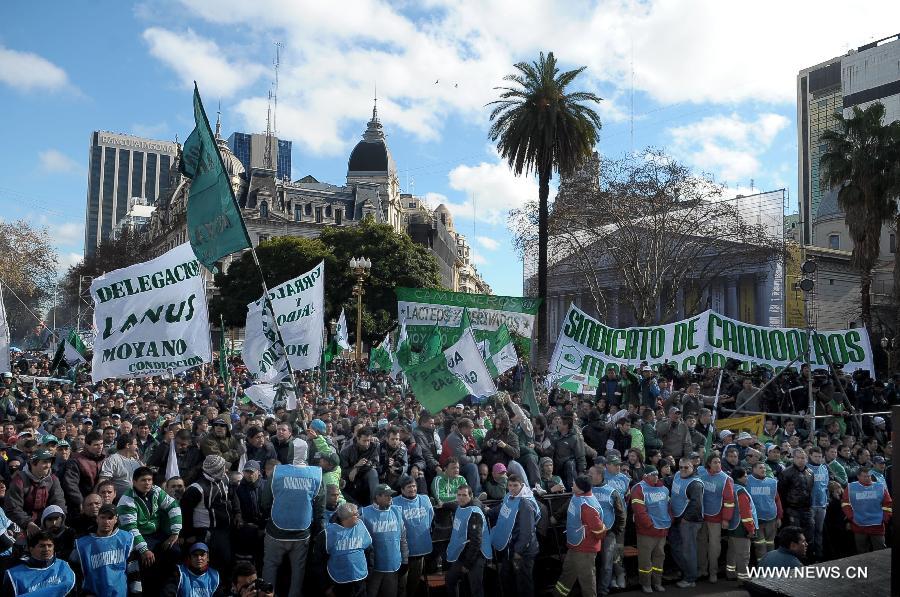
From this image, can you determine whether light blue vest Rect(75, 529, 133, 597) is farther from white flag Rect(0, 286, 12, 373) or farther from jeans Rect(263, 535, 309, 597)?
white flag Rect(0, 286, 12, 373)

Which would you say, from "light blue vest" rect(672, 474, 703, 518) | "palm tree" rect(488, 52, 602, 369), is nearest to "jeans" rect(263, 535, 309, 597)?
"light blue vest" rect(672, 474, 703, 518)

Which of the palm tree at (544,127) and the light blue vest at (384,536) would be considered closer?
the light blue vest at (384,536)

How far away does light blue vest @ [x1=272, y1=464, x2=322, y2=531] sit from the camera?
7137 mm

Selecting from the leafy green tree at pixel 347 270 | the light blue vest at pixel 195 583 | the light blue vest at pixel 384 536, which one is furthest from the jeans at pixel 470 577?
the leafy green tree at pixel 347 270

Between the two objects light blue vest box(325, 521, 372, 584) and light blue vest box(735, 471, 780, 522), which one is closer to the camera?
light blue vest box(325, 521, 372, 584)

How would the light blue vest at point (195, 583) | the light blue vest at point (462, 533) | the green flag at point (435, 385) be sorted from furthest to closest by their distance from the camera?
the green flag at point (435, 385)
the light blue vest at point (462, 533)
the light blue vest at point (195, 583)

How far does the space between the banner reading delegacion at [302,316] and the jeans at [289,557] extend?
18.9ft

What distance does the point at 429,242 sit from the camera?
315ft

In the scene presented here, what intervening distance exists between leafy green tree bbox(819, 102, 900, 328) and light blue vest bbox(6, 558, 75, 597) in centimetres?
2550

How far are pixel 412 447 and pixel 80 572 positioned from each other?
14.0 ft

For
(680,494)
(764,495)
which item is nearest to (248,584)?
(680,494)

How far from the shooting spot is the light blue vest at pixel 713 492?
8.84 m

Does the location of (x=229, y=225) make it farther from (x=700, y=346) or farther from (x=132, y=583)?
(x=700, y=346)

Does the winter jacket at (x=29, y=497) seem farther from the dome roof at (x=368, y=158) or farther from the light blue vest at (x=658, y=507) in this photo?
the dome roof at (x=368, y=158)
